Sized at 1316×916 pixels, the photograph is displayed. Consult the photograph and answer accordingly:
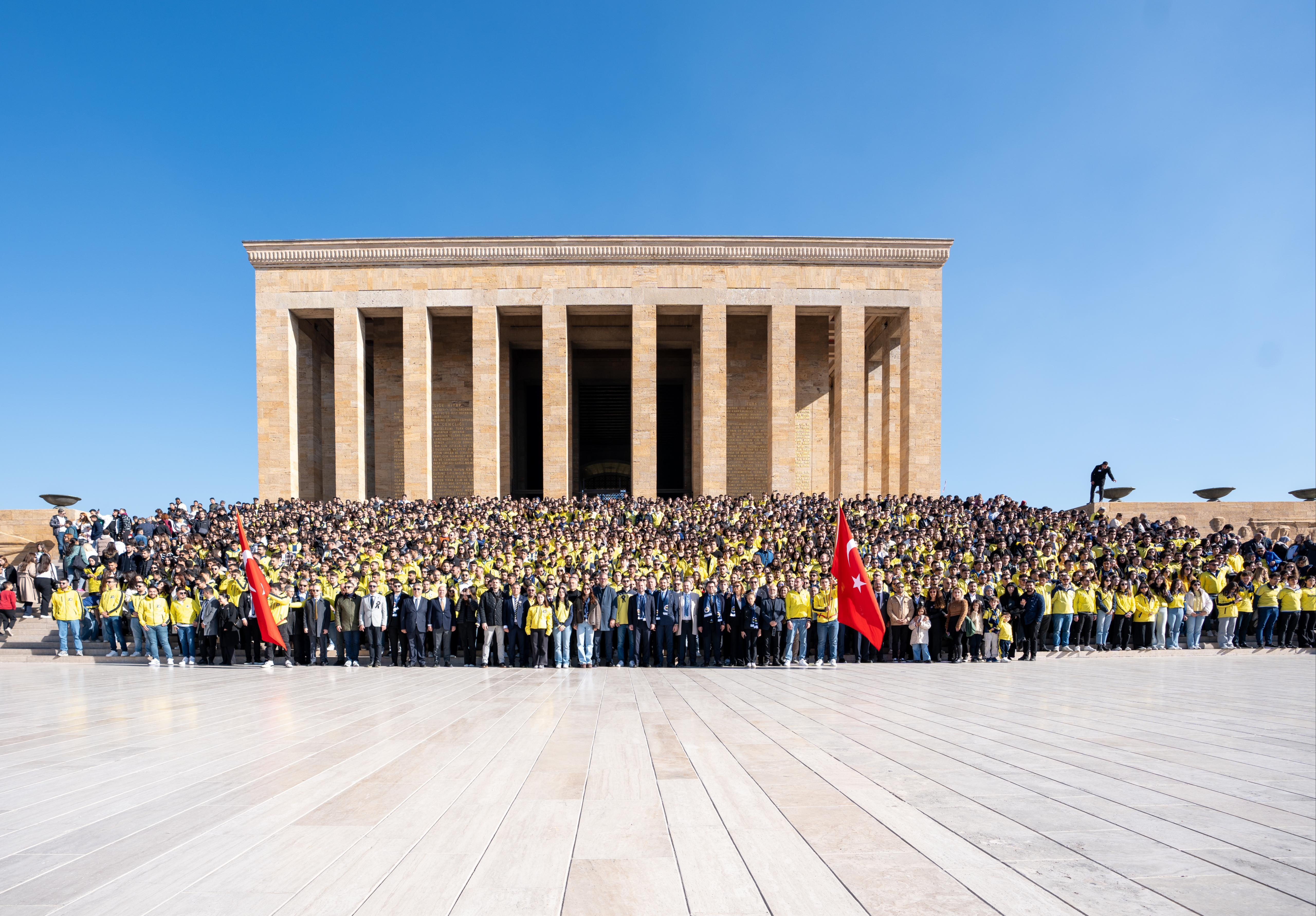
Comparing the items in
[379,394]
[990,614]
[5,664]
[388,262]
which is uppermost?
[388,262]

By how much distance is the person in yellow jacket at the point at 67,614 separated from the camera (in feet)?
49.5

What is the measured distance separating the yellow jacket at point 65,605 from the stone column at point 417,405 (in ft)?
54.7

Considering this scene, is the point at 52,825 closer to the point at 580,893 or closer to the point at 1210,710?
the point at 580,893

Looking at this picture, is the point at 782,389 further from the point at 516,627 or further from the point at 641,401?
the point at 516,627

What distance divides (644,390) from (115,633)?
20995 millimetres

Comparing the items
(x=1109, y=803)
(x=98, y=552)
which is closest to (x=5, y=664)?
(x=98, y=552)

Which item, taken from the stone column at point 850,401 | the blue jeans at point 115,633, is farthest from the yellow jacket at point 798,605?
the stone column at point 850,401

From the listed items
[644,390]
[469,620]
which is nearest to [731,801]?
[469,620]

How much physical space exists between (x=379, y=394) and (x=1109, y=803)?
1382 inches

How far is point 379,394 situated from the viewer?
3534 cm

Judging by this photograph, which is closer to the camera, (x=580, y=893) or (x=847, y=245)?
(x=580, y=893)

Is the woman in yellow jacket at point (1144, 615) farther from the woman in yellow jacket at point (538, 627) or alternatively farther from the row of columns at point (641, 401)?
the row of columns at point (641, 401)

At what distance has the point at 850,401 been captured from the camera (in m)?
32.1

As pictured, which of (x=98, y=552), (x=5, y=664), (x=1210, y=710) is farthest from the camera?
(x=98, y=552)
